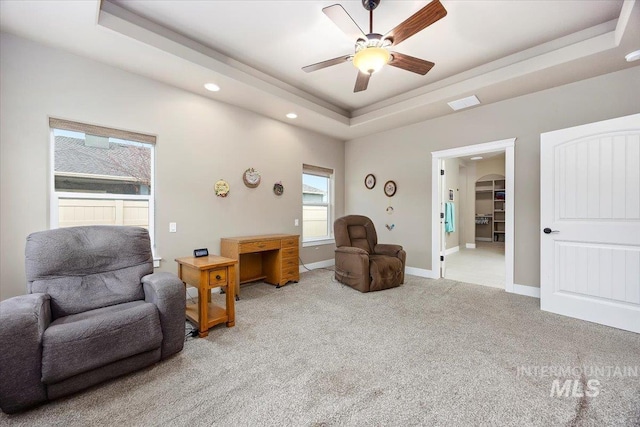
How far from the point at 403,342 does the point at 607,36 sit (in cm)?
347

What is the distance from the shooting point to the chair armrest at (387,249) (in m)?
4.14

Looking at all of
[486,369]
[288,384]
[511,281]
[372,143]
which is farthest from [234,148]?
[511,281]

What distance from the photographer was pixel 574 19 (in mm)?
2486

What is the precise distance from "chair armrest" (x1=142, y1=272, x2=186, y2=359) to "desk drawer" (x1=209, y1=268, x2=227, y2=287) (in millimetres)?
361

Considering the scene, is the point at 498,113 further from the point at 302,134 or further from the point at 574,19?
the point at 302,134

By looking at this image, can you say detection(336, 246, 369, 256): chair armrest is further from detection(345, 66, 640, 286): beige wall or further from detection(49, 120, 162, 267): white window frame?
detection(49, 120, 162, 267): white window frame

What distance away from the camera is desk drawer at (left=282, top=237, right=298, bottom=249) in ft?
13.2

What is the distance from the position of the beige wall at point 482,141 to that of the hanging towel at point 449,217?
2.50m

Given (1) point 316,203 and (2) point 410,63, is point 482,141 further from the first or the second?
(1) point 316,203

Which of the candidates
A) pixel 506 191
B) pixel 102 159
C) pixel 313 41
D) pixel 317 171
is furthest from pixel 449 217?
pixel 102 159

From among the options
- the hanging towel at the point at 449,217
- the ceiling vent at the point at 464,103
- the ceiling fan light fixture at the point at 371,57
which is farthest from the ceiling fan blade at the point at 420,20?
the hanging towel at the point at 449,217

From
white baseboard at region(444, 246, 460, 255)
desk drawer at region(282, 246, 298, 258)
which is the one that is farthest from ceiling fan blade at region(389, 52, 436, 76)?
white baseboard at region(444, 246, 460, 255)

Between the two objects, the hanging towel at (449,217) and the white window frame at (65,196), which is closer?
the white window frame at (65,196)

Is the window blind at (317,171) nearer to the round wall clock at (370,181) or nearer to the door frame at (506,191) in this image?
the round wall clock at (370,181)
